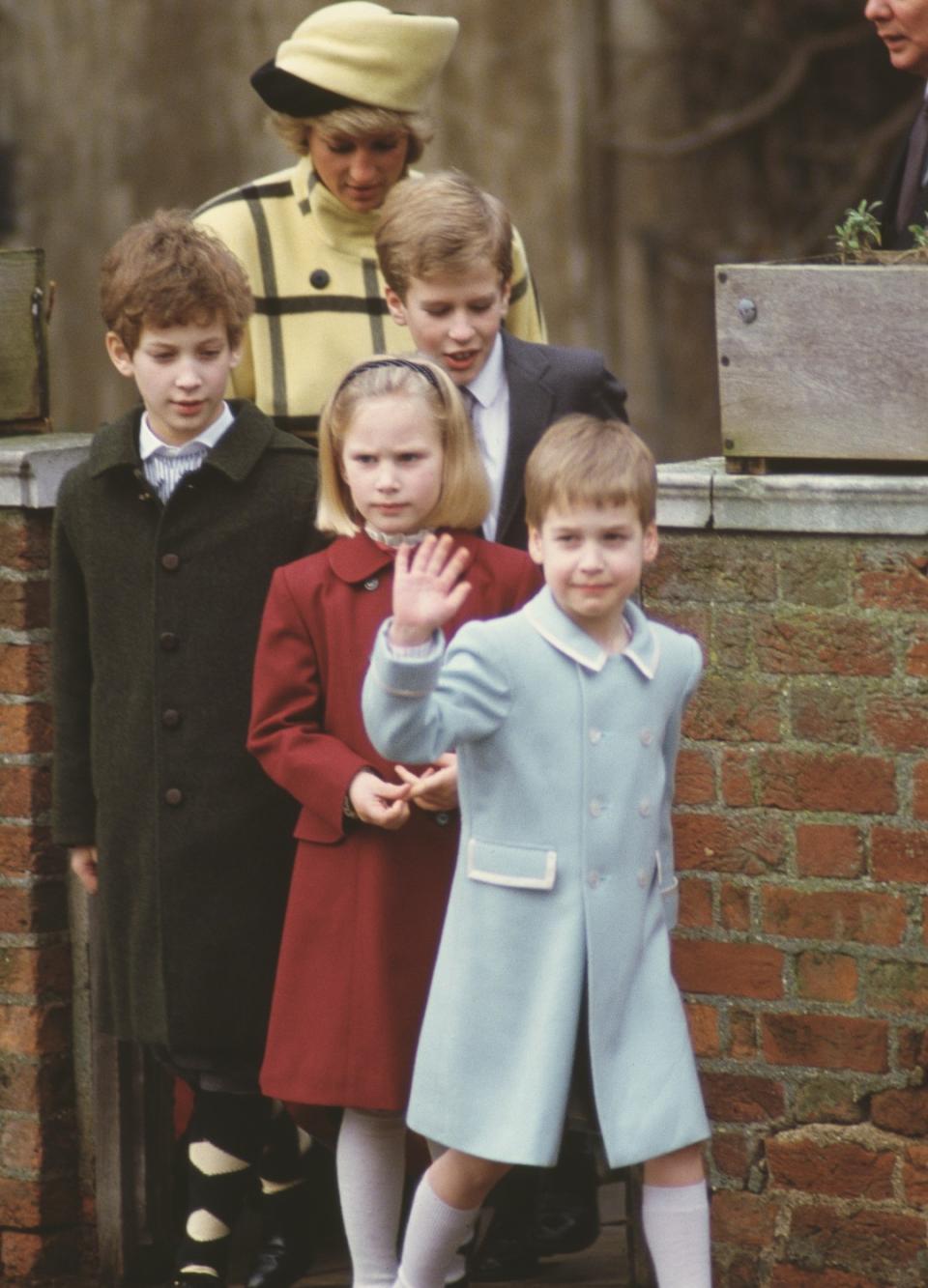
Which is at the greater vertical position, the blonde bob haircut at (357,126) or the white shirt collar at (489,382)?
the blonde bob haircut at (357,126)

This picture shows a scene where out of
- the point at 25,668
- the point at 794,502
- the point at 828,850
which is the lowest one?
the point at 828,850

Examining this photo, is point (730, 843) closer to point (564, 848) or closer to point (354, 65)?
point (564, 848)

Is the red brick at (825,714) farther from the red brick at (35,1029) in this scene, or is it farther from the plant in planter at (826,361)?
the red brick at (35,1029)

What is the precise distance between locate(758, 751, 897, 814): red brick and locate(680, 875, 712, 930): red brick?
174 mm

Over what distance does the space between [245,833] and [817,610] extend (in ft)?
3.12

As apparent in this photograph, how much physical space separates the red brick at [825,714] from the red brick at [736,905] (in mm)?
269

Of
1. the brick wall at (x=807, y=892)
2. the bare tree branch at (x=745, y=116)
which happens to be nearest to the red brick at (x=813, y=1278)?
the brick wall at (x=807, y=892)

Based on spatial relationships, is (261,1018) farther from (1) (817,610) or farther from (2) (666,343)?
(2) (666,343)

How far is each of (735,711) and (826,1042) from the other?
1.77ft

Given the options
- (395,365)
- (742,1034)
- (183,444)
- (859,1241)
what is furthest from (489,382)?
(859,1241)

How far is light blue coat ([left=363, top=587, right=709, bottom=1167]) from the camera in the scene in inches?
149

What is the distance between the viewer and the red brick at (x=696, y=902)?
4406mm

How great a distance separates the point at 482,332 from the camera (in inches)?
168

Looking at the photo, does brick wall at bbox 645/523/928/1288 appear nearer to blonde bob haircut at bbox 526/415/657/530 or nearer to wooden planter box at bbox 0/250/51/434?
blonde bob haircut at bbox 526/415/657/530
